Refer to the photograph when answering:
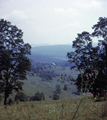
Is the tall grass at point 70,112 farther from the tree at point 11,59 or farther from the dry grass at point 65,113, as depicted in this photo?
the tree at point 11,59

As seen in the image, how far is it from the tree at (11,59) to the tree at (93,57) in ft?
21.7

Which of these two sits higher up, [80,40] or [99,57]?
[80,40]

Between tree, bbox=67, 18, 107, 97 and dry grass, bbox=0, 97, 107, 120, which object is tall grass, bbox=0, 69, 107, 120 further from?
tree, bbox=67, 18, 107, 97

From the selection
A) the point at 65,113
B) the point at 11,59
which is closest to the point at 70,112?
the point at 65,113

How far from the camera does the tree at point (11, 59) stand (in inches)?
703

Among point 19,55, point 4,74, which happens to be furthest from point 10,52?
point 4,74

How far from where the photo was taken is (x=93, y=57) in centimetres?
1848

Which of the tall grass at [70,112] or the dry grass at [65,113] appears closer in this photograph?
the tall grass at [70,112]

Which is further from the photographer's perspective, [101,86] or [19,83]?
[19,83]

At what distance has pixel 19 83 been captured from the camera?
748 inches

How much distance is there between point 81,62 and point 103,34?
4878mm

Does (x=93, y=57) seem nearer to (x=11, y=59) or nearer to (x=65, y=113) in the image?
(x=11, y=59)

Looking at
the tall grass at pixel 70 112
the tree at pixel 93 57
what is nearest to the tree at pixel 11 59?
the tree at pixel 93 57

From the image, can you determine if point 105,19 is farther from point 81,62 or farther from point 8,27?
point 8,27
